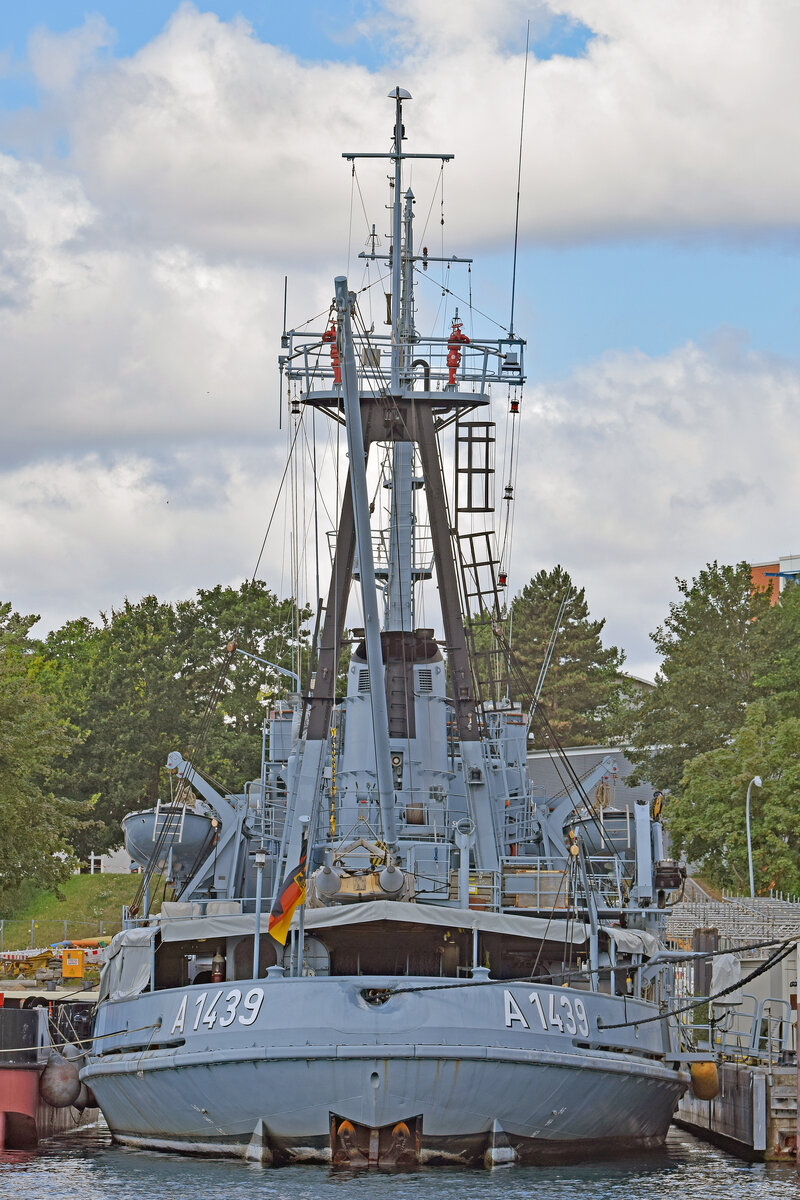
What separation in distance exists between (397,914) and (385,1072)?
2408 millimetres

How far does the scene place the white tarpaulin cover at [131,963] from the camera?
Answer: 27.5 m

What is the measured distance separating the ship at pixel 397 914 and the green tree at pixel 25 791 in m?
→ 13.8

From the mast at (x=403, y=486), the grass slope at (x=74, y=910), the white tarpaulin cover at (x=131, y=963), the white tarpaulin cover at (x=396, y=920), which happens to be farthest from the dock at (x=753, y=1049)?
the grass slope at (x=74, y=910)

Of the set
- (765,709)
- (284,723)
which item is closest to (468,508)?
(284,723)

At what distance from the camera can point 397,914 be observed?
25.5m

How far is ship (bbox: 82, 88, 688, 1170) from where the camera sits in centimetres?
2428

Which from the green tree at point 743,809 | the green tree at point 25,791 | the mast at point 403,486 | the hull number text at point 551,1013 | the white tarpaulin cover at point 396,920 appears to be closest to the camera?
the hull number text at point 551,1013

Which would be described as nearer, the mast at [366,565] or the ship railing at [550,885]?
the mast at [366,565]

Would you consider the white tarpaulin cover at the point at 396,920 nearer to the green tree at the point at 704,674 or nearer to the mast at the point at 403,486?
the mast at the point at 403,486

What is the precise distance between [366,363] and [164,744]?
41370mm

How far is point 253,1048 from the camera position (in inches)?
957

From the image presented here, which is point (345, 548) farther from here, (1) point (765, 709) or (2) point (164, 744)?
(2) point (164, 744)

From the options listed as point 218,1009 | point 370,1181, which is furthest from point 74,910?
point 370,1181

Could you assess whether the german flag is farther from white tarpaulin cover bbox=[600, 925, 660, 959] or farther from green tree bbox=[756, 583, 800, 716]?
green tree bbox=[756, 583, 800, 716]
